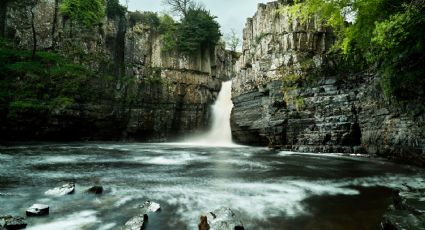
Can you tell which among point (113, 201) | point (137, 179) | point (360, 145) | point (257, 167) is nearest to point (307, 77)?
point (360, 145)

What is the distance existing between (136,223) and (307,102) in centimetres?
1641

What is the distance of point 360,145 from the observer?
16.9 metres

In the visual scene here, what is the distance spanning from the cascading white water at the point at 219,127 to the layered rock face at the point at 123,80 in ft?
2.70

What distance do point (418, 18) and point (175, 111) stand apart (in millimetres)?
21680

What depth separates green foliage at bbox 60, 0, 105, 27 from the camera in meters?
26.2

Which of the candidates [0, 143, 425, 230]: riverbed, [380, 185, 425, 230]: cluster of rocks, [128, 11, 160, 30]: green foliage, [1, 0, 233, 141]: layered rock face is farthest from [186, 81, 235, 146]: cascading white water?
[380, 185, 425, 230]: cluster of rocks

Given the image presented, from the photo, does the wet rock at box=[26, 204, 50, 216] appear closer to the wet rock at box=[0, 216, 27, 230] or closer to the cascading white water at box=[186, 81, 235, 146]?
the wet rock at box=[0, 216, 27, 230]

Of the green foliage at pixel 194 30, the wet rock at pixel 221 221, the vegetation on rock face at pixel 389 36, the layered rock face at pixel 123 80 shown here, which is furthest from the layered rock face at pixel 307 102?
the wet rock at pixel 221 221

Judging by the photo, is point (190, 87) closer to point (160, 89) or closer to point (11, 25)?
point (160, 89)

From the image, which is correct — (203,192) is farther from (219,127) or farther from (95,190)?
(219,127)

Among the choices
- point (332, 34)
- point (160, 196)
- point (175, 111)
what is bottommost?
point (160, 196)

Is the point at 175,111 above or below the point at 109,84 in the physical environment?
below

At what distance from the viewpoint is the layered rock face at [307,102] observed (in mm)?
14105

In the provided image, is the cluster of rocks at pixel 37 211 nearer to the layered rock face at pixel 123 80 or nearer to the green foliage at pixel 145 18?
the layered rock face at pixel 123 80
